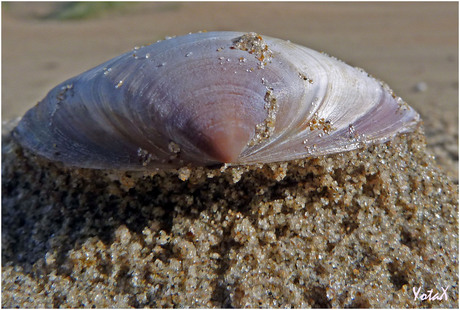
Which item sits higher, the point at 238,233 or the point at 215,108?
the point at 215,108

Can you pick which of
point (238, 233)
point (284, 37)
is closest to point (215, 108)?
point (238, 233)

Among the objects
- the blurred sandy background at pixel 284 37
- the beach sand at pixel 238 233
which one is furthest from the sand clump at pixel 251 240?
the blurred sandy background at pixel 284 37

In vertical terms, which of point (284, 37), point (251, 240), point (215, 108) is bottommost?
point (284, 37)

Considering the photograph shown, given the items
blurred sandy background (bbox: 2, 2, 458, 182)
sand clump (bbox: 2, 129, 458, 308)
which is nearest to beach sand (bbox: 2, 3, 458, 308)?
sand clump (bbox: 2, 129, 458, 308)

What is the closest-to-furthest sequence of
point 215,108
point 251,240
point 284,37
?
point 215,108 < point 251,240 < point 284,37

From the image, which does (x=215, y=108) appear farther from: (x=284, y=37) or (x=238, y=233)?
(x=284, y=37)

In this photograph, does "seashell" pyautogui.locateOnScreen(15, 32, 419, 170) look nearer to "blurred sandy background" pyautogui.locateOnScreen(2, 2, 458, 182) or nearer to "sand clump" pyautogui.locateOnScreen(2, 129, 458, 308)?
"sand clump" pyautogui.locateOnScreen(2, 129, 458, 308)
